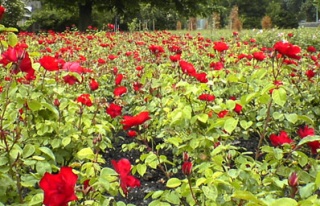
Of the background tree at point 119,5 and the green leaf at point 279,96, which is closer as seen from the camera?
the green leaf at point 279,96

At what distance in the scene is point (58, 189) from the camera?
0.98m

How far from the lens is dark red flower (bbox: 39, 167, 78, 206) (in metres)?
0.97

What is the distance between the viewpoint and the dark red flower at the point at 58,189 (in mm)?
971

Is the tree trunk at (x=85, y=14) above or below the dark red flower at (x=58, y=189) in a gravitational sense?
below

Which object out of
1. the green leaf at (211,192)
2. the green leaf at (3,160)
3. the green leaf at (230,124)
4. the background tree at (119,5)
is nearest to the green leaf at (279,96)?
the green leaf at (230,124)

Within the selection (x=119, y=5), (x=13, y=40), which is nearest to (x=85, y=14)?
(x=119, y=5)

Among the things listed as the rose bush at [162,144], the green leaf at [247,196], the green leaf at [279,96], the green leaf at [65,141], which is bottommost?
the green leaf at [65,141]

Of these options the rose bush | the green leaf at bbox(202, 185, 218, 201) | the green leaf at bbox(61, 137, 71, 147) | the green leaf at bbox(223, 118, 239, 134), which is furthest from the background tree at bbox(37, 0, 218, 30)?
the green leaf at bbox(202, 185, 218, 201)

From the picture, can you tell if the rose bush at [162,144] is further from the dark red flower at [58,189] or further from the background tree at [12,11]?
the background tree at [12,11]

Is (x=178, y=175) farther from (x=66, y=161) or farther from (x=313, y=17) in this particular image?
(x=313, y=17)

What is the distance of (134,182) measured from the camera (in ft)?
4.34

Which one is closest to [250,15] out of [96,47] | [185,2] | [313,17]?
[313,17]

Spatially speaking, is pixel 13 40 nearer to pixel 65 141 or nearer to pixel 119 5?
pixel 65 141

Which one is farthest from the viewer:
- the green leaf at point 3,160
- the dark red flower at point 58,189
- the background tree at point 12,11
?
the background tree at point 12,11
